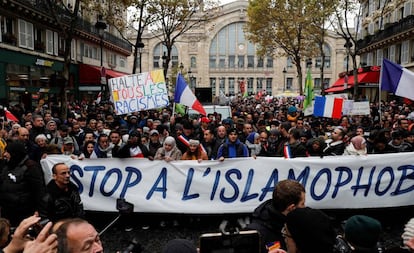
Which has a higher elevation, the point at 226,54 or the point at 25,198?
the point at 226,54

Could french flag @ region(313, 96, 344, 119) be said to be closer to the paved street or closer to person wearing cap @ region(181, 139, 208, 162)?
the paved street

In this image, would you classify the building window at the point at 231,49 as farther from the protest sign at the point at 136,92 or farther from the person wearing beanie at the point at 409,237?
the person wearing beanie at the point at 409,237

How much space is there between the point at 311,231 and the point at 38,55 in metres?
22.6

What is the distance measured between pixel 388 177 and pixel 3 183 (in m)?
5.06

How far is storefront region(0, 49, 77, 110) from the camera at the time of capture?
18.6m

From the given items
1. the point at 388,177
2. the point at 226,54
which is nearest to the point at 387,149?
the point at 388,177

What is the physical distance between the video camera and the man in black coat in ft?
7.51

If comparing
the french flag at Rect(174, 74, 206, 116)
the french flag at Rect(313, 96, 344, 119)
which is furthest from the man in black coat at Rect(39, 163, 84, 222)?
the french flag at Rect(313, 96, 344, 119)

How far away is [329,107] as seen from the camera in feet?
36.8

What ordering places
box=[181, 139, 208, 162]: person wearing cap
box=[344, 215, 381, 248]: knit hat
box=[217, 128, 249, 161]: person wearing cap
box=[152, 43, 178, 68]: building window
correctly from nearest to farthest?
1. box=[344, 215, 381, 248]: knit hat
2. box=[181, 139, 208, 162]: person wearing cap
3. box=[217, 128, 249, 161]: person wearing cap
4. box=[152, 43, 178, 68]: building window

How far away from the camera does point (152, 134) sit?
7738 millimetres

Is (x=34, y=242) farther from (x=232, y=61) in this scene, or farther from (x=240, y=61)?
(x=240, y=61)

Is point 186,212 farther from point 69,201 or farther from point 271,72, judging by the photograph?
point 271,72

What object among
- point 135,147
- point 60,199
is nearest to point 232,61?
point 135,147
